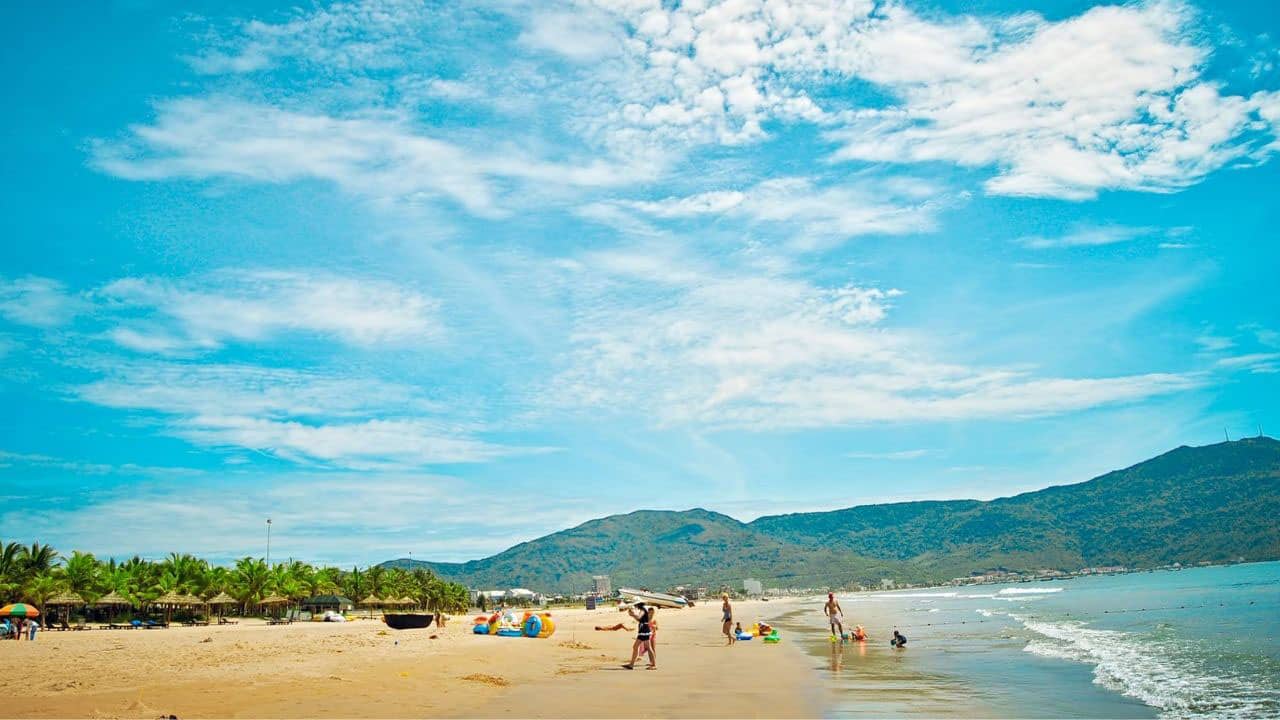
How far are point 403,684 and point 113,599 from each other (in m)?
52.9

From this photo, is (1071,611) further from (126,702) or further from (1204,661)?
(126,702)

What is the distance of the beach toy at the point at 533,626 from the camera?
32.4m

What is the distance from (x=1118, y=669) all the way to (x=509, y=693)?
15457 millimetres

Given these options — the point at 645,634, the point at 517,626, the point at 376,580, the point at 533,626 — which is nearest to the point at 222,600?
the point at 376,580

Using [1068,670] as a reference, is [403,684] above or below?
above

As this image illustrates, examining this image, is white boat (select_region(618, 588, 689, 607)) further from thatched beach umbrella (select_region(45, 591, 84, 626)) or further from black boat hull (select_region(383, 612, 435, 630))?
thatched beach umbrella (select_region(45, 591, 84, 626))

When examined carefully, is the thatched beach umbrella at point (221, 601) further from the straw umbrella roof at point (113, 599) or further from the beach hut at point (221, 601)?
the straw umbrella roof at point (113, 599)

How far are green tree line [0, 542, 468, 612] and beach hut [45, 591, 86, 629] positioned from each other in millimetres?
471

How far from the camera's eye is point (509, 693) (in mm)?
14289

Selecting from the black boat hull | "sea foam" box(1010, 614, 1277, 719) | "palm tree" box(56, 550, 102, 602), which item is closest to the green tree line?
"palm tree" box(56, 550, 102, 602)

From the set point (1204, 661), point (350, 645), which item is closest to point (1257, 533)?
point (1204, 661)

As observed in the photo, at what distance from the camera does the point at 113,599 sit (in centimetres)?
5553

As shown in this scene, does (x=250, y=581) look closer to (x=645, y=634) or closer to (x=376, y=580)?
(x=376, y=580)

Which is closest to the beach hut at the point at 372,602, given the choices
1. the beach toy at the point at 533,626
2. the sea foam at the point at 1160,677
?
the beach toy at the point at 533,626
